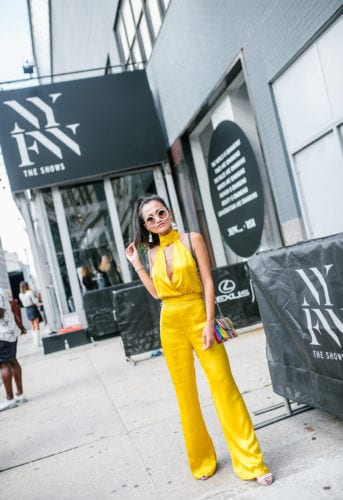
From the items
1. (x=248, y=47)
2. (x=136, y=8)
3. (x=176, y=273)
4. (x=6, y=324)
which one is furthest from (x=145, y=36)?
(x=176, y=273)

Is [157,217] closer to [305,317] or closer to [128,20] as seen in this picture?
[305,317]

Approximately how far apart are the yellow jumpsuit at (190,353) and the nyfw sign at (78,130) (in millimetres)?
9504

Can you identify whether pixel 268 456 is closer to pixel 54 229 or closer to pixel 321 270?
pixel 321 270

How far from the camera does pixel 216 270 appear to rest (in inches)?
326

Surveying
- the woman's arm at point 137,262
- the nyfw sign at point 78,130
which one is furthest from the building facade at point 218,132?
the woman's arm at point 137,262

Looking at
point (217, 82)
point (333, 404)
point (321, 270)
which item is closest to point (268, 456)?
point (333, 404)

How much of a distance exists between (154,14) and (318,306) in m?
9.98

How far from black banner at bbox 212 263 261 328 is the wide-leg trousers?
514 cm

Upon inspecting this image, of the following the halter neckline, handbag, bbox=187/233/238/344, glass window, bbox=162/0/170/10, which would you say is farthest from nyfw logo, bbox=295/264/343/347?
glass window, bbox=162/0/170/10

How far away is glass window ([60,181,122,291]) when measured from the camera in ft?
43.0

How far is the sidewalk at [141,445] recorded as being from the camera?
2980 mm

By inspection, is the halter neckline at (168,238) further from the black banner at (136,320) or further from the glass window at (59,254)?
the glass window at (59,254)

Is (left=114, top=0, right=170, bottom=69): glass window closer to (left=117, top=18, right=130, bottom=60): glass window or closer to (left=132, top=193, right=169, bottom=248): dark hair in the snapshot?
(left=117, top=18, right=130, bottom=60): glass window

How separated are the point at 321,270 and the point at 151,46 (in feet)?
34.4
